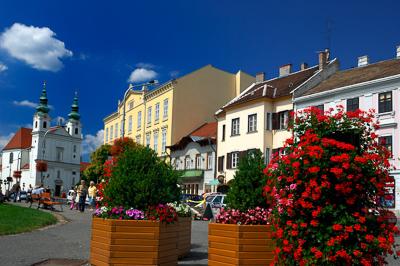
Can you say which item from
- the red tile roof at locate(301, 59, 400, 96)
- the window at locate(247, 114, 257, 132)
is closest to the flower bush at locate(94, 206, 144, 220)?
the red tile roof at locate(301, 59, 400, 96)

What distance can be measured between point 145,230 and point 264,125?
3265 centimetres

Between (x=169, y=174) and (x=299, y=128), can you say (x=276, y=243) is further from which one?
(x=169, y=174)

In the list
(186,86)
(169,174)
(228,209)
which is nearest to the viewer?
(228,209)

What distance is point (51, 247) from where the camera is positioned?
37.6 ft

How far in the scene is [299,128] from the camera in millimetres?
6246

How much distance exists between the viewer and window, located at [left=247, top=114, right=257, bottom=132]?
133 ft

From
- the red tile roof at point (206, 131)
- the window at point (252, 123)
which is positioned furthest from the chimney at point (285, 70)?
the red tile roof at point (206, 131)

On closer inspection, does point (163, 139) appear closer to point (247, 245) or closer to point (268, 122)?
point (268, 122)

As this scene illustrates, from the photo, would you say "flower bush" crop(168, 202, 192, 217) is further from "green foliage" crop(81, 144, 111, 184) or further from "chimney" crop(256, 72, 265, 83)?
"green foliage" crop(81, 144, 111, 184)

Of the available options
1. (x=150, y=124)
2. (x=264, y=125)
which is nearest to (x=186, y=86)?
(x=150, y=124)

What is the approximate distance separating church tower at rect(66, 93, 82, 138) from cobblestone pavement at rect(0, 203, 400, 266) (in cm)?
10243

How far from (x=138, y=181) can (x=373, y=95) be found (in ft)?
91.3

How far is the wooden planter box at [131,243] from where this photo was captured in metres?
7.35

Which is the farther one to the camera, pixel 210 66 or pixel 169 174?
pixel 210 66
